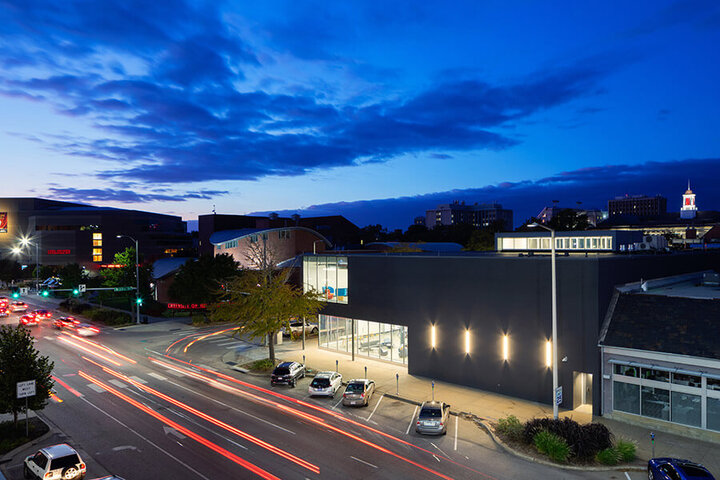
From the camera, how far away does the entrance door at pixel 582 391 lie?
25.7 metres

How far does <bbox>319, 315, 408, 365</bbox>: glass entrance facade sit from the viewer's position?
1401 inches

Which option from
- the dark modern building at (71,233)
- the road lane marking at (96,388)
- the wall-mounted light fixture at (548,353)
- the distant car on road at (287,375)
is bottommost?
the road lane marking at (96,388)

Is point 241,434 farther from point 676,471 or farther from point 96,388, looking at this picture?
point 676,471

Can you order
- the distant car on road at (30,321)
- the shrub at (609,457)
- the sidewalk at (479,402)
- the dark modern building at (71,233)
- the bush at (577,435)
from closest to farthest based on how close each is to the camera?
1. the shrub at (609,457)
2. the bush at (577,435)
3. the sidewalk at (479,402)
4. the distant car on road at (30,321)
5. the dark modern building at (71,233)

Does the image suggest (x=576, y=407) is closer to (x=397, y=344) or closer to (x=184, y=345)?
(x=397, y=344)

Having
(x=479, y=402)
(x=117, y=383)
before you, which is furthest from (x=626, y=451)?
(x=117, y=383)

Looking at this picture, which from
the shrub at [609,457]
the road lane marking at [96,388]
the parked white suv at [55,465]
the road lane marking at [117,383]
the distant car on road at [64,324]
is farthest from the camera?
the distant car on road at [64,324]

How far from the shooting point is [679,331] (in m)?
22.8

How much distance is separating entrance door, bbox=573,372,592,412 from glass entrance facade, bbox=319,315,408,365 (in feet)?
42.2

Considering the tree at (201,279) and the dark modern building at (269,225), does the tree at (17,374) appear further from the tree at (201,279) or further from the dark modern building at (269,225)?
the dark modern building at (269,225)

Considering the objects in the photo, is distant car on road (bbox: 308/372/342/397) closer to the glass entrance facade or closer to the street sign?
the glass entrance facade

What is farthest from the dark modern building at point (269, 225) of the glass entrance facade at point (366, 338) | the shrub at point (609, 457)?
the shrub at point (609, 457)

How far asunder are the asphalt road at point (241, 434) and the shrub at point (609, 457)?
2.16ft

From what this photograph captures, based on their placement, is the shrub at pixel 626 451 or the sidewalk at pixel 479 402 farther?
the sidewalk at pixel 479 402
